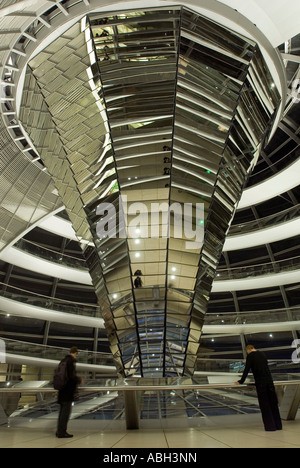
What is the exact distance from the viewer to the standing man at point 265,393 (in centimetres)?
520

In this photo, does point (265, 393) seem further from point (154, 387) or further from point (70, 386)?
point (70, 386)

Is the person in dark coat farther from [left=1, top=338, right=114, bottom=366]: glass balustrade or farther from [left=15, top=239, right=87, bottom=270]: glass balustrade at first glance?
[left=15, top=239, right=87, bottom=270]: glass balustrade

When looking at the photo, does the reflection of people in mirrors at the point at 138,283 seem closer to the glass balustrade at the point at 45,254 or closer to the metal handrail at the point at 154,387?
the metal handrail at the point at 154,387

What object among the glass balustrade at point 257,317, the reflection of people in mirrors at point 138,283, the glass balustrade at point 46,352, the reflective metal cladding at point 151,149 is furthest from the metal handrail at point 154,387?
the glass balustrade at point 257,317

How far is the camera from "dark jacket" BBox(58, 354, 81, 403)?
5.21 meters

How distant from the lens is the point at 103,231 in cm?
1235

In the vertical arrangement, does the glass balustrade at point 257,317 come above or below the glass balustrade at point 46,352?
above

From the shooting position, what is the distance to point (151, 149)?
36.0 feet

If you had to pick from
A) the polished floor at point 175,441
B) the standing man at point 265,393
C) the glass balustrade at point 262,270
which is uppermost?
the glass balustrade at point 262,270

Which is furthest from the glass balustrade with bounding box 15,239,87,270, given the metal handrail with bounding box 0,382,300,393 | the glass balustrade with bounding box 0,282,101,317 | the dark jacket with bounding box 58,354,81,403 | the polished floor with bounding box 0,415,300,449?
the polished floor with bounding box 0,415,300,449

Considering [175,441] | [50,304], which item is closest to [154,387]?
[175,441]

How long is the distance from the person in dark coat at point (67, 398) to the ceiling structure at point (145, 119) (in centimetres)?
683

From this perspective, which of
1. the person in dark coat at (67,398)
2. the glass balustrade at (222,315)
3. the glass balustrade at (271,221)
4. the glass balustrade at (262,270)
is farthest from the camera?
the glass balustrade at (262,270)

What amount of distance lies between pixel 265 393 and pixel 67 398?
2.96 metres
